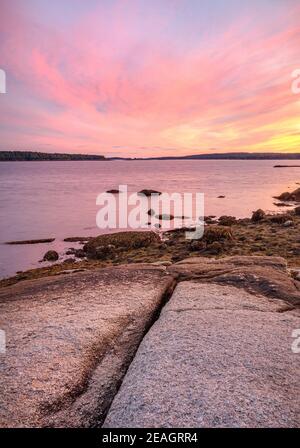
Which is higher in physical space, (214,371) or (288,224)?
(288,224)

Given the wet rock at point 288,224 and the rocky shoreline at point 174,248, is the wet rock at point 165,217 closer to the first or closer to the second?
the rocky shoreline at point 174,248

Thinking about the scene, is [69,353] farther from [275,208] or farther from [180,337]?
[275,208]

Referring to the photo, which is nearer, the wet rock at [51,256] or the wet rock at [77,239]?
the wet rock at [51,256]

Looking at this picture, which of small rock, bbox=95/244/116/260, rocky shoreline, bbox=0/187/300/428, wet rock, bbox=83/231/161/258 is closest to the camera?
rocky shoreline, bbox=0/187/300/428

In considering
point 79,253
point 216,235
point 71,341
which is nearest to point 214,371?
point 71,341

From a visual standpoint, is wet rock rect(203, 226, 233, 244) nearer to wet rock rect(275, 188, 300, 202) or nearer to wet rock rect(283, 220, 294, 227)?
wet rock rect(283, 220, 294, 227)

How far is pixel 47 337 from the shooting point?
16.3ft

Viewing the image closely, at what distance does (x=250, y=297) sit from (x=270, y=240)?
10.4 metres

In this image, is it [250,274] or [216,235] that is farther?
[216,235]

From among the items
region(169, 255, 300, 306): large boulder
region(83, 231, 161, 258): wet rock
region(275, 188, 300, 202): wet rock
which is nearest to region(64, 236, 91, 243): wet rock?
region(83, 231, 161, 258): wet rock

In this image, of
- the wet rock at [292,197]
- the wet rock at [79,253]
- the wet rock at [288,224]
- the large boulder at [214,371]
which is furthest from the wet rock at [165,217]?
the large boulder at [214,371]

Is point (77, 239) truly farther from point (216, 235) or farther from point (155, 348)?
point (155, 348)
